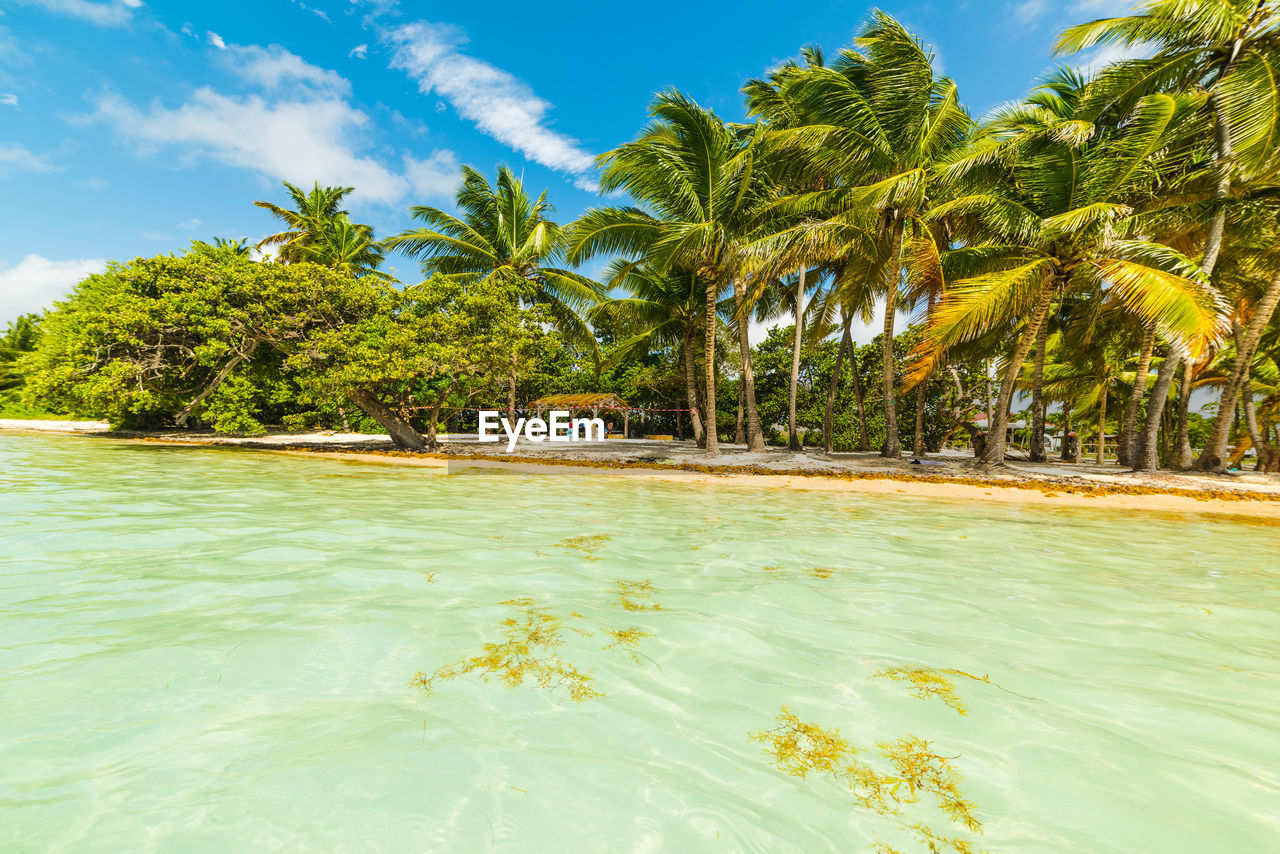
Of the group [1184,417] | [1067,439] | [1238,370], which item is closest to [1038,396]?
[1238,370]

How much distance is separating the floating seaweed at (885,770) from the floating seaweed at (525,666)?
88 centimetres

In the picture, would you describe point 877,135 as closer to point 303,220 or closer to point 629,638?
point 629,638

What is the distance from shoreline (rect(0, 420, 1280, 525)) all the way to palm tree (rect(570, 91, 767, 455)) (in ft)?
9.95

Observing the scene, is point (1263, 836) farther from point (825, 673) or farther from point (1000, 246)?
point (1000, 246)

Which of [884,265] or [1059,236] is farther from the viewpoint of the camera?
[884,265]

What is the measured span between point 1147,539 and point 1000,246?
8.57 metres

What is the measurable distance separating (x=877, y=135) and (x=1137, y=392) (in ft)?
32.1

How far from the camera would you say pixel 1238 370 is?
36.0ft

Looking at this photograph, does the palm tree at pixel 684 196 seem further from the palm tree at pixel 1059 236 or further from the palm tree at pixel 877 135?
the palm tree at pixel 1059 236

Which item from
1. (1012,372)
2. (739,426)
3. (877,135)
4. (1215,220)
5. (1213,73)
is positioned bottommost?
(739,426)

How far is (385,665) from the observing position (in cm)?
261

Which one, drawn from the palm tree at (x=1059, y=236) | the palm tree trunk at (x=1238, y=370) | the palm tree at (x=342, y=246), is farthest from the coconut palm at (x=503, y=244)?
Result: the palm tree trunk at (x=1238, y=370)

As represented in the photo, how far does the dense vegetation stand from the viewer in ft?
34.0

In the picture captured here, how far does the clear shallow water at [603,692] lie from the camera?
1614 millimetres
